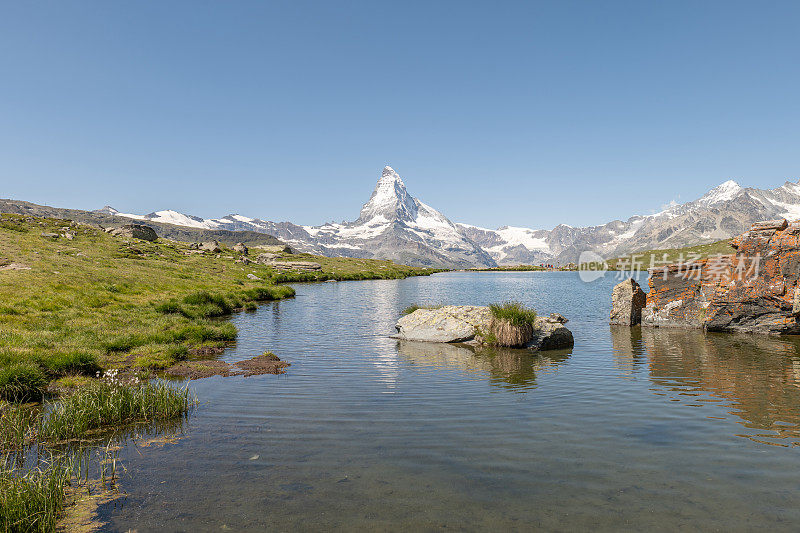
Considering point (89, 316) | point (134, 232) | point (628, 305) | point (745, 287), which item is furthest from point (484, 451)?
point (134, 232)

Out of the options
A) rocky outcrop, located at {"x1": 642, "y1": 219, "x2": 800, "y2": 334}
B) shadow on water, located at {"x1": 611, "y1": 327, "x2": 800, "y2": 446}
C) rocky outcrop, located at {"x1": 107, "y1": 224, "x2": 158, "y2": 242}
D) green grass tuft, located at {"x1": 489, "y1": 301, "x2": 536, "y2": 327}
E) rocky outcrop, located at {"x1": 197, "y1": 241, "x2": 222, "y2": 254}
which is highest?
rocky outcrop, located at {"x1": 107, "y1": 224, "x2": 158, "y2": 242}

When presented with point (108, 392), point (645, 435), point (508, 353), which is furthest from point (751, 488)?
point (108, 392)

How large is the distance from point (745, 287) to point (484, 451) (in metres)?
28.9

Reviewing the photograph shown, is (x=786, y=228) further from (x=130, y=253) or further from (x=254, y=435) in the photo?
(x=130, y=253)

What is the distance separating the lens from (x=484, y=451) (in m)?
11.0

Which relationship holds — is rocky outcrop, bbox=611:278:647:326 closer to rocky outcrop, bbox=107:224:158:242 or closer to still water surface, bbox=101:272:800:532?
still water surface, bbox=101:272:800:532

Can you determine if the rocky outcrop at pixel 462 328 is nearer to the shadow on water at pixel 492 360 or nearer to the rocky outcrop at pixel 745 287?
the shadow on water at pixel 492 360

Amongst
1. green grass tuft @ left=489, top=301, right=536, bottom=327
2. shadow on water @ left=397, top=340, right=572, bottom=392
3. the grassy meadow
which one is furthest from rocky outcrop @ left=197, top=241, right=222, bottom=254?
green grass tuft @ left=489, top=301, right=536, bottom=327

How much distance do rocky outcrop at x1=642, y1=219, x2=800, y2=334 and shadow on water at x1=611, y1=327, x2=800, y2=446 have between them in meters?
1.29

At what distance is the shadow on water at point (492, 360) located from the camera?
19125 millimetres

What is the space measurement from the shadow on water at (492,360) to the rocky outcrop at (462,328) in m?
0.76

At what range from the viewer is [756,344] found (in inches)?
999

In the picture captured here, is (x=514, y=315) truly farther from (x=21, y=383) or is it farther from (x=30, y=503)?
(x=21, y=383)

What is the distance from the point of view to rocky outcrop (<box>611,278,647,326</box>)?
3559 centimetres
